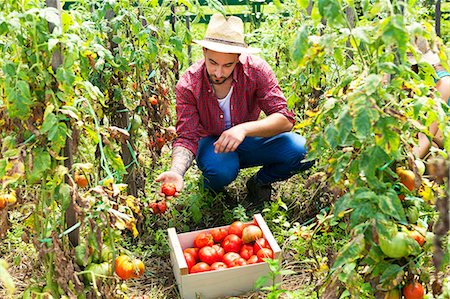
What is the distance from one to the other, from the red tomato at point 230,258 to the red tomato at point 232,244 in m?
0.05

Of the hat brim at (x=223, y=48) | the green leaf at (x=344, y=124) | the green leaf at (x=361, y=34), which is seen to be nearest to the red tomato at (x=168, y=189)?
the hat brim at (x=223, y=48)

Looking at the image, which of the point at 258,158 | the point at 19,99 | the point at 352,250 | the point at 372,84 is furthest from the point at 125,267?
the point at 258,158

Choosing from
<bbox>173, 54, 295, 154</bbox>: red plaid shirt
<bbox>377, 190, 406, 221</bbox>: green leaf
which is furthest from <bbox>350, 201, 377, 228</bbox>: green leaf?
<bbox>173, 54, 295, 154</bbox>: red plaid shirt

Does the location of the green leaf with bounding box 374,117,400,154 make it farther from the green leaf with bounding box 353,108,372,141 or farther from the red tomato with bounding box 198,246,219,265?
the red tomato with bounding box 198,246,219,265

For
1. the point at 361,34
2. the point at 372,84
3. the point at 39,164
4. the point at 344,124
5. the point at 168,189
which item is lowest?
the point at 168,189

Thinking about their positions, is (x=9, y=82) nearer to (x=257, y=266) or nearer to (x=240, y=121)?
(x=257, y=266)

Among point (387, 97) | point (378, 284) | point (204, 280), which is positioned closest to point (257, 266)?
point (204, 280)

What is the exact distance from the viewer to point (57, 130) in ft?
5.85

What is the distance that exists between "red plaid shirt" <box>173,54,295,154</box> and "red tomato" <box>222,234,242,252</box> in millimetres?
505

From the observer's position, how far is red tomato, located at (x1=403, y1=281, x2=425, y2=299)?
1850mm

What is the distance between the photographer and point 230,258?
2586 millimetres

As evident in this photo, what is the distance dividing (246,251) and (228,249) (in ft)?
0.30

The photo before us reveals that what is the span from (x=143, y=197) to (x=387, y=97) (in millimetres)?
1770

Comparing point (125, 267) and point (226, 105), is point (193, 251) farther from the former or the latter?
point (226, 105)
